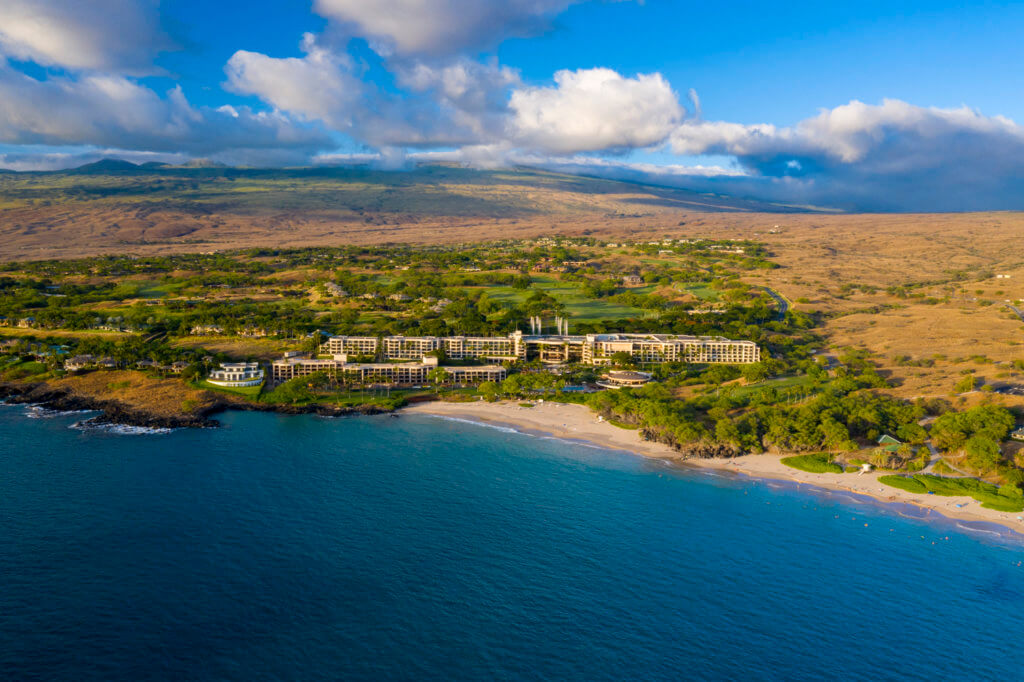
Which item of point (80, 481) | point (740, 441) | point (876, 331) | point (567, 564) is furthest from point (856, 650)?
point (876, 331)

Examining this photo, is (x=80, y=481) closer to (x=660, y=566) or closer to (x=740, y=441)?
(x=660, y=566)

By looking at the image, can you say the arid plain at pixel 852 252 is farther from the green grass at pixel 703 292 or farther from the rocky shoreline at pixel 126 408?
the rocky shoreline at pixel 126 408

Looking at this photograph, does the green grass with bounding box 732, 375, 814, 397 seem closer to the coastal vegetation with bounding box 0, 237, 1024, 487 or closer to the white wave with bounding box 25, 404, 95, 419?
the coastal vegetation with bounding box 0, 237, 1024, 487

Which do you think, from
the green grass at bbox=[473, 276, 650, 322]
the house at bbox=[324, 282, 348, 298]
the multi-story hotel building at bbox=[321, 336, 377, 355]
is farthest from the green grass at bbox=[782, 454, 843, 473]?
the house at bbox=[324, 282, 348, 298]

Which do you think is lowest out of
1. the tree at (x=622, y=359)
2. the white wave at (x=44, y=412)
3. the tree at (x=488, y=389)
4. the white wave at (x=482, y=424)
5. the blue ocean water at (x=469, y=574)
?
the blue ocean water at (x=469, y=574)

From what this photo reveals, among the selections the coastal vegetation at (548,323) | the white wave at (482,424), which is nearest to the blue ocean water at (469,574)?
the white wave at (482,424)

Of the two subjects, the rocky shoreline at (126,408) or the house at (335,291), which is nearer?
the rocky shoreline at (126,408)

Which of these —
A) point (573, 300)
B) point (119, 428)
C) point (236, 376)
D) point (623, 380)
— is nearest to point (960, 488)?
point (623, 380)
